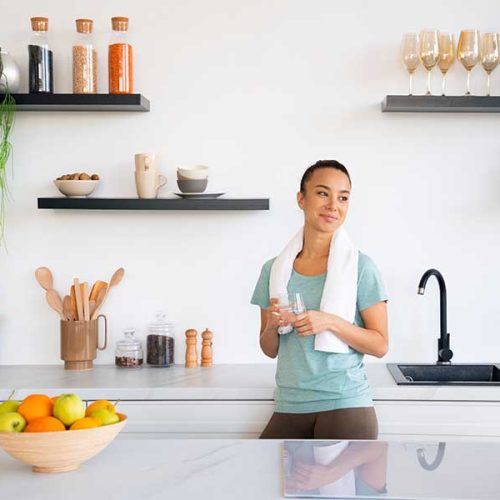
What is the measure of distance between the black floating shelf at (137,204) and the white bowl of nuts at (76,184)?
6cm

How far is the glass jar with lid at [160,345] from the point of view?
3588 mm

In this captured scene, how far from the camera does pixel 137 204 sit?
138 inches

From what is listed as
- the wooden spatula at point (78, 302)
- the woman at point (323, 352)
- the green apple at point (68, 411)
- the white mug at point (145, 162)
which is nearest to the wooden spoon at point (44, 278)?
the wooden spatula at point (78, 302)

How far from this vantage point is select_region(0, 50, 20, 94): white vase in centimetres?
351

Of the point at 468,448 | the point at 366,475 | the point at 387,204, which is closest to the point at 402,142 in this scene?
the point at 387,204

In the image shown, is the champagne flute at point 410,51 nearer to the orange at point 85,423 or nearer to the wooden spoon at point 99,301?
the wooden spoon at point 99,301

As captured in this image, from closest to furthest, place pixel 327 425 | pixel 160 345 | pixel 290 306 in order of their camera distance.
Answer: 1. pixel 290 306
2. pixel 327 425
3. pixel 160 345

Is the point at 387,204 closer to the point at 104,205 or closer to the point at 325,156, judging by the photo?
the point at 325,156

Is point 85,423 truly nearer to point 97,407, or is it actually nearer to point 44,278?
point 97,407

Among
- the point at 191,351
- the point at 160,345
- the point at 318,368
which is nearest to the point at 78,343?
the point at 160,345

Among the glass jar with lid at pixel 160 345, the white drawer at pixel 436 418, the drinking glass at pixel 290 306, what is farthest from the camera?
the glass jar with lid at pixel 160 345

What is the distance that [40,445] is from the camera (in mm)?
1851

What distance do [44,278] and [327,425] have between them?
148 centimetres

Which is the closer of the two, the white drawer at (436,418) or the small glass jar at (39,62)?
the white drawer at (436,418)
